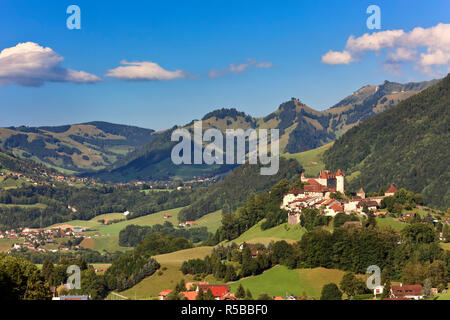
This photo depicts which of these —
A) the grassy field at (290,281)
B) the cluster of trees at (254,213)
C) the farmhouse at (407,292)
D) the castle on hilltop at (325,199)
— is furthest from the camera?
the cluster of trees at (254,213)

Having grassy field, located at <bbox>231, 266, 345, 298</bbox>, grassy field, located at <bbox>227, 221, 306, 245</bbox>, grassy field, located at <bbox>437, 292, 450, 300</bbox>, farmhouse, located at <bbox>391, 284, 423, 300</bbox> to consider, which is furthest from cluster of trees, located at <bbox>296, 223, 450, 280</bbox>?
grassy field, located at <bbox>227, 221, 306, 245</bbox>

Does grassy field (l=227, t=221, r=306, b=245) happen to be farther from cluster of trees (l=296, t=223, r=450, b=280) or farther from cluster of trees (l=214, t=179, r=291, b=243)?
cluster of trees (l=296, t=223, r=450, b=280)

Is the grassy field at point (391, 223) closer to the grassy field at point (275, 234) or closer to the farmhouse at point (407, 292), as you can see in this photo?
the grassy field at point (275, 234)

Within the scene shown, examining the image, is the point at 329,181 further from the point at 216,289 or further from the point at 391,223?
the point at 216,289

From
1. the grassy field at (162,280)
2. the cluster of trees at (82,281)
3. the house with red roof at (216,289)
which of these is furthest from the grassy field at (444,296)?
the cluster of trees at (82,281)

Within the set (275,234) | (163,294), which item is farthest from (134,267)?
(275,234)
